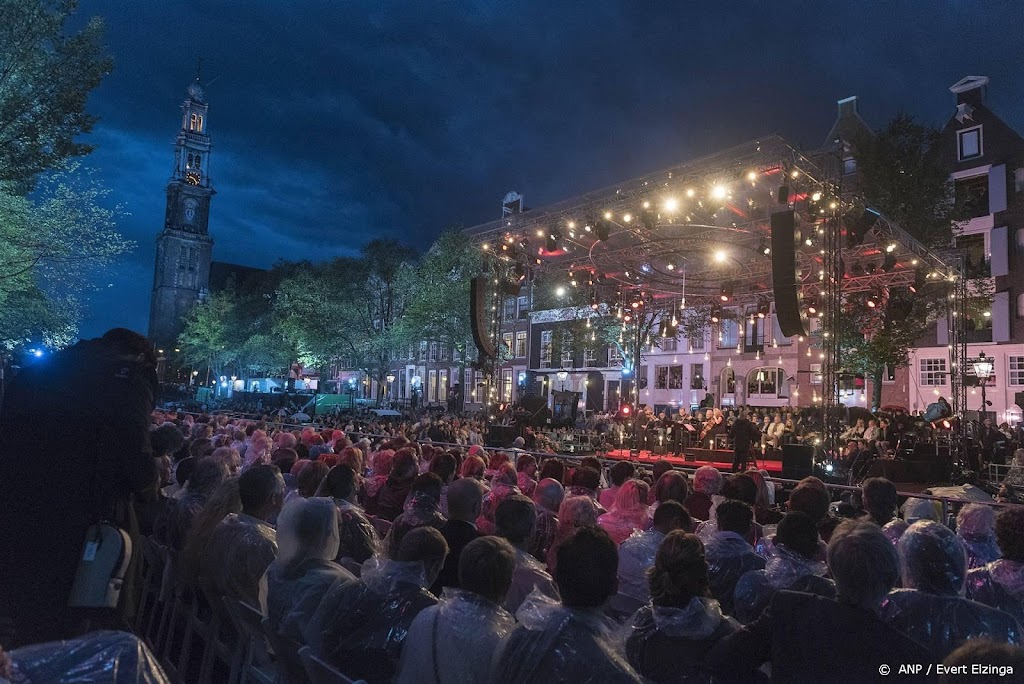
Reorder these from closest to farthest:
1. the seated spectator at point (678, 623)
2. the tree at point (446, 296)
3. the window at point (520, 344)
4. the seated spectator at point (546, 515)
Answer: the seated spectator at point (678, 623)
the seated spectator at point (546, 515)
the tree at point (446, 296)
the window at point (520, 344)

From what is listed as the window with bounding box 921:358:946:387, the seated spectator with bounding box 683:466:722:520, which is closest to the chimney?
the window with bounding box 921:358:946:387

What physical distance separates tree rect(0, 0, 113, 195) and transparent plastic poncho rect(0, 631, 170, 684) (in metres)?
16.9

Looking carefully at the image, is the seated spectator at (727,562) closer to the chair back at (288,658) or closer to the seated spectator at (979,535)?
the seated spectator at (979,535)

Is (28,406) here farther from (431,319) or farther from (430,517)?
(431,319)

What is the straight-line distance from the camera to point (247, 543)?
3459 millimetres

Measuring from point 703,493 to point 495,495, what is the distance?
1.92 meters

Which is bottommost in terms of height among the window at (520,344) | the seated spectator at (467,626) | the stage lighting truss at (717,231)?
the seated spectator at (467,626)

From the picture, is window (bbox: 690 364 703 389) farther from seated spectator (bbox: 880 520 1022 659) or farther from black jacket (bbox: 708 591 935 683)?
black jacket (bbox: 708 591 935 683)

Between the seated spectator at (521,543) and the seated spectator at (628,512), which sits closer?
the seated spectator at (521,543)

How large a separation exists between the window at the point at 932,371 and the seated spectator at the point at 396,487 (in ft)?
99.9

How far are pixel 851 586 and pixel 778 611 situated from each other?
0.88 ft

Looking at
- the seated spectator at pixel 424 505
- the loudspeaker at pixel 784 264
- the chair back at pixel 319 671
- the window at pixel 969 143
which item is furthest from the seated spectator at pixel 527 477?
the window at pixel 969 143

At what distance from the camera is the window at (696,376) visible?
118 ft

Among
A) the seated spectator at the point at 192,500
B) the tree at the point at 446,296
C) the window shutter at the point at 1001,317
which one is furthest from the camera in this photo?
the tree at the point at 446,296
